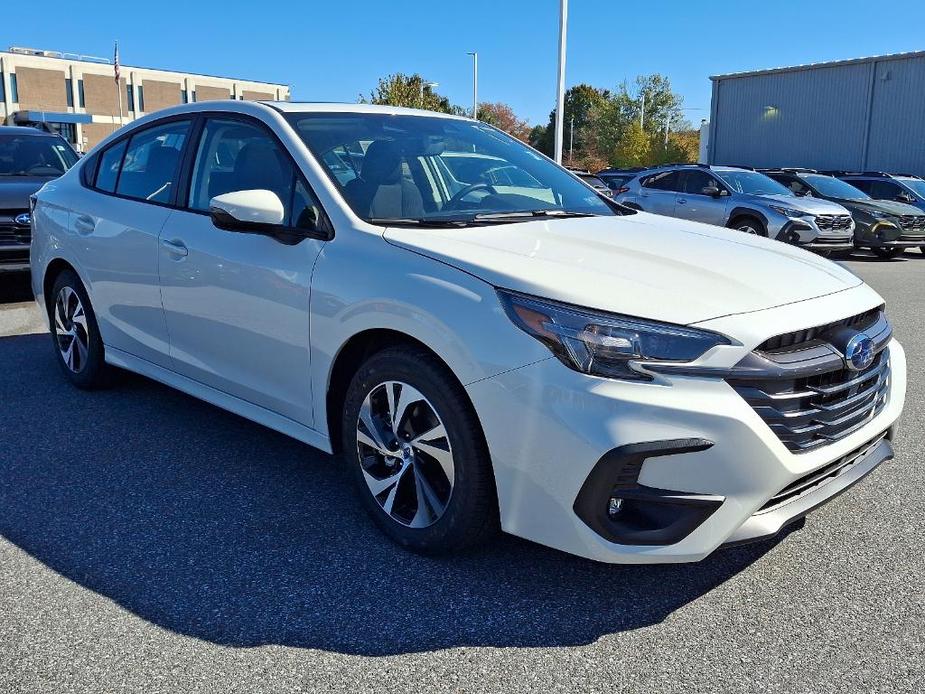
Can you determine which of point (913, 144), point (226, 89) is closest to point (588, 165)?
point (913, 144)

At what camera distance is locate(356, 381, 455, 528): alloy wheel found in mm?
3078

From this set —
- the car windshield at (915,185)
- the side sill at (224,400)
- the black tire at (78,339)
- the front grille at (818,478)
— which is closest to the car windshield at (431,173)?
the side sill at (224,400)

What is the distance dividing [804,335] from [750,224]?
41.7 ft

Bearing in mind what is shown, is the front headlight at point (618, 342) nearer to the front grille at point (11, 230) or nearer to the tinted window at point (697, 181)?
the front grille at point (11, 230)

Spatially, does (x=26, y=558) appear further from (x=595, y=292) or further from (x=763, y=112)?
(x=763, y=112)

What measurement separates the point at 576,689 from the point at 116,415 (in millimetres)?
3398

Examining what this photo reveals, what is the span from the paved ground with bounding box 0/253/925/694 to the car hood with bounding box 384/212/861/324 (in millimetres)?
995

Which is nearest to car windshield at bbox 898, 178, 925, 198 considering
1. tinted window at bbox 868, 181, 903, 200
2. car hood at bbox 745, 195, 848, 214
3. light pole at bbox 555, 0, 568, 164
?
tinted window at bbox 868, 181, 903, 200

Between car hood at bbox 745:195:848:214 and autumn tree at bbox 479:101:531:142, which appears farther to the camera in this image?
autumn tree at bbox 479:101:531:142

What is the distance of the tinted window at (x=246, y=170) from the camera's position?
366 centimetres

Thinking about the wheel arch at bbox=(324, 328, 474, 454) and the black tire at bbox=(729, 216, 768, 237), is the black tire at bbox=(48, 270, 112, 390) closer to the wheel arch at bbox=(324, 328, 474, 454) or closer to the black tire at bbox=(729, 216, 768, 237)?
the wheel arch at bbox=(324, 328, 474, 454)

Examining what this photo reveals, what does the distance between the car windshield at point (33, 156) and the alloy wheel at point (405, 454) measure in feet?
26.3

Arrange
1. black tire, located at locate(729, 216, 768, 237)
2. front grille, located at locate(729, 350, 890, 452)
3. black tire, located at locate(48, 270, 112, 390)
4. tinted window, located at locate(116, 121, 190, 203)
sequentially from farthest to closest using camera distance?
black tire, located at locate(729, 216, 768, 237) < black tire, located at locate(48, 270, 112, 390) < tinted window, located at locate(116, 121, 190, 203) < front grille, located at locate(729, 350, 890, 452)

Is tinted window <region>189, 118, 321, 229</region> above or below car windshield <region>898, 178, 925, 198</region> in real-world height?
above
